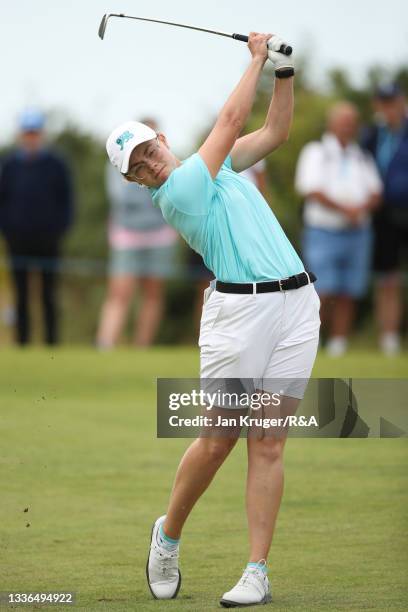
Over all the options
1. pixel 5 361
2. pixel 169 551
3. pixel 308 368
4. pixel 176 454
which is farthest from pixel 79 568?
pixel 5 361

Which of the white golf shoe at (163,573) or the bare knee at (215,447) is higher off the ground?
the bare knee at (215,447)

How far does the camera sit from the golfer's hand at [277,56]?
573 centimetres

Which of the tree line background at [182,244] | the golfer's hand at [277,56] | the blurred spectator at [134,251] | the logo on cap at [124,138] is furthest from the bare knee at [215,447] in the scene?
the tree line background at [182,244]

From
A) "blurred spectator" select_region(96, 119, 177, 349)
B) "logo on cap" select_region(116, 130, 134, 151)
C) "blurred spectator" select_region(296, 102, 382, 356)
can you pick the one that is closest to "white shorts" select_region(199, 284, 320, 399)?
"logo on cap" select_region(116, 130, 134, 151)

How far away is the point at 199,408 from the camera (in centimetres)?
Result: 581

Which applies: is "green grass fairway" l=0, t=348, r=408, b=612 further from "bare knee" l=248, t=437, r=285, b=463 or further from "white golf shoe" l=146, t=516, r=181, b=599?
"bare knee" l=248, t=437, r=285, b=463

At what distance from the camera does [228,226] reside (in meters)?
5.59

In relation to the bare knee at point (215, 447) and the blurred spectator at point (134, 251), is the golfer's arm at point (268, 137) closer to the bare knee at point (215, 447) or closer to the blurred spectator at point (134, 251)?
the bare knee at point (215, 447)

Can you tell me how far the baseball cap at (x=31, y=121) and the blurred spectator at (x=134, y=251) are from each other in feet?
2.97

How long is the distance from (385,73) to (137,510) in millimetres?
15888

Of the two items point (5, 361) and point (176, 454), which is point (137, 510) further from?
point (5, 361)

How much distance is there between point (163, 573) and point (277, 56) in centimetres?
209

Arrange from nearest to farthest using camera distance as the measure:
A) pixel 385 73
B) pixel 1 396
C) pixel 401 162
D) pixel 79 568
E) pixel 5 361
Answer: pixel 79 568, pixel 1 396, pixel 5 361, pixel 401 162, pixel 385 73

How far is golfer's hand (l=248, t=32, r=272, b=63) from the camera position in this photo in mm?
5715
